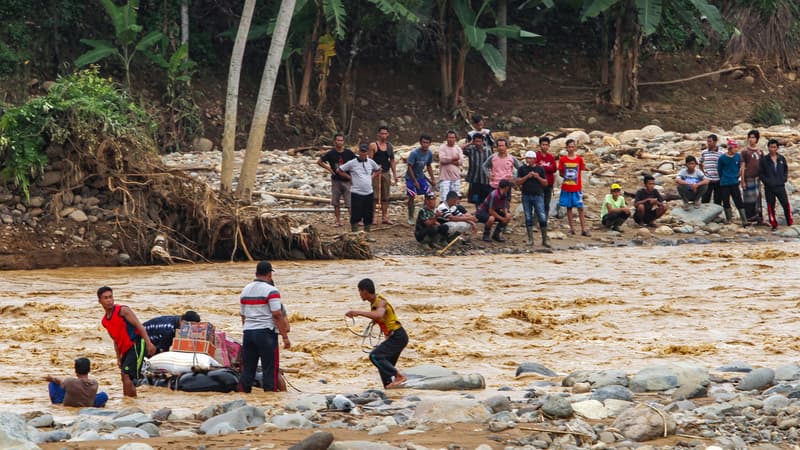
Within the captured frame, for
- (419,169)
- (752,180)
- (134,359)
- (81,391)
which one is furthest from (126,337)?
(752,180)

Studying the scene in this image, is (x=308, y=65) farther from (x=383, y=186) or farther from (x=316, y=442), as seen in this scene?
(x=316, y=442)

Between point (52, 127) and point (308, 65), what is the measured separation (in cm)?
1018

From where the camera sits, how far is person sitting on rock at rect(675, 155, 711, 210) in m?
20.0

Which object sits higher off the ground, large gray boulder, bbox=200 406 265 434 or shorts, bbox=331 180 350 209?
shorts, bbox=331 180 350 209

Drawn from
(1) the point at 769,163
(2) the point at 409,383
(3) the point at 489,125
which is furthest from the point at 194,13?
(2) the point at 409,383

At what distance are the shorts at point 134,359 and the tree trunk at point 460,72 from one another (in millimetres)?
18018

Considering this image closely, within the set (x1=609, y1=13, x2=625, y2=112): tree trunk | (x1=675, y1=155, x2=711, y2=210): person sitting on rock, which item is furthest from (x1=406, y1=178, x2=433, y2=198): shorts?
(x1=609, y1=13, x2=625, y2=112): tree trunk

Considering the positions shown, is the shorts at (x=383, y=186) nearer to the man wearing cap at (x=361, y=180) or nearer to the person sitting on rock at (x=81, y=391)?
the man wearing cap at (x=361, y=180)

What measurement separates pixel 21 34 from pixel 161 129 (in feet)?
11.2

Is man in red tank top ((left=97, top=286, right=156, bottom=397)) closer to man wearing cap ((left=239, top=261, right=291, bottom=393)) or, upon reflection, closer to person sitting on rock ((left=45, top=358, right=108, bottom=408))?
person sitting on rock ((left=45, top=358, right=108, bottom=408))

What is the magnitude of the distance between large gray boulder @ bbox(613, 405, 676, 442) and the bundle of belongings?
137 inches

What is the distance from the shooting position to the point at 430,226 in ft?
60.1

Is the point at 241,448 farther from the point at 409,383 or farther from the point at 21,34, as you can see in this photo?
the point at 21,34

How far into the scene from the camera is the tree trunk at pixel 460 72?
27.4 meters
